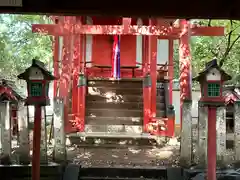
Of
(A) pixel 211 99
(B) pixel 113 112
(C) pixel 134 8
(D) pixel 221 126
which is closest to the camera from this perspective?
(C) pixel 134 8

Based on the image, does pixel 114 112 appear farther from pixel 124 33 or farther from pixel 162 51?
pixel 162 51

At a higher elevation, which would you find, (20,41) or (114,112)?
(20,41)

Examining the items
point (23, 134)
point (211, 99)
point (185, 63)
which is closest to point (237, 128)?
point (211, 99)

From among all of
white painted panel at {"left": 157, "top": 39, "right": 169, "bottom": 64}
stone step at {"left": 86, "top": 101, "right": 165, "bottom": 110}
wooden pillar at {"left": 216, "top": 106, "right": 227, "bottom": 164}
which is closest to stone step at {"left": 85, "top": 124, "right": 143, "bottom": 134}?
stone step at {"left": 86, "top": 101, "right": 165, "bottom": 110}

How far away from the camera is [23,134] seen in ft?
19.9

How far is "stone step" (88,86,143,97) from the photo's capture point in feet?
34.3

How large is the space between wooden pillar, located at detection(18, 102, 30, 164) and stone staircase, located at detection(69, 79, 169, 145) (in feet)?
8.14

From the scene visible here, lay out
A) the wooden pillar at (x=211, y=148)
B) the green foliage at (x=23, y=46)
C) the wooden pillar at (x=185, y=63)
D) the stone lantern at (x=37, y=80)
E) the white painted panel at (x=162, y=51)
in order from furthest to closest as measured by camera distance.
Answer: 1. the white painted panel at (x=162, y=51)
2. the green foliage at (x=23, y=46)
3. the wooden pillar at (x=185, y=63)
4. the stone lantern at (x=37, y=80)
5. the wooden pillar at (x=211, y=148)

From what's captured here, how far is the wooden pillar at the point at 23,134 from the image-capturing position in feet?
19.7

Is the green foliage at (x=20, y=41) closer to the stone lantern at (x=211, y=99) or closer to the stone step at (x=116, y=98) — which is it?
the stone step at (x=116, y=98)

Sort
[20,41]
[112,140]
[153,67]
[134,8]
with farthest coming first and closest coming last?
[20,41] < [153,67] < [112,140] < [134,8]

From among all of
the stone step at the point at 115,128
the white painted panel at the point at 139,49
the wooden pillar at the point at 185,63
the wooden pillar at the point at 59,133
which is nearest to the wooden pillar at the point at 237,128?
the wooden pillar at the point at 185,63

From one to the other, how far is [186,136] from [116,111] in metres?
3.69

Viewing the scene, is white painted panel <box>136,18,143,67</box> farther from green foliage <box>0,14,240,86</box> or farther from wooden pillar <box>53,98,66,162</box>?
wooden pillar <box>53,98,66,162</box>
